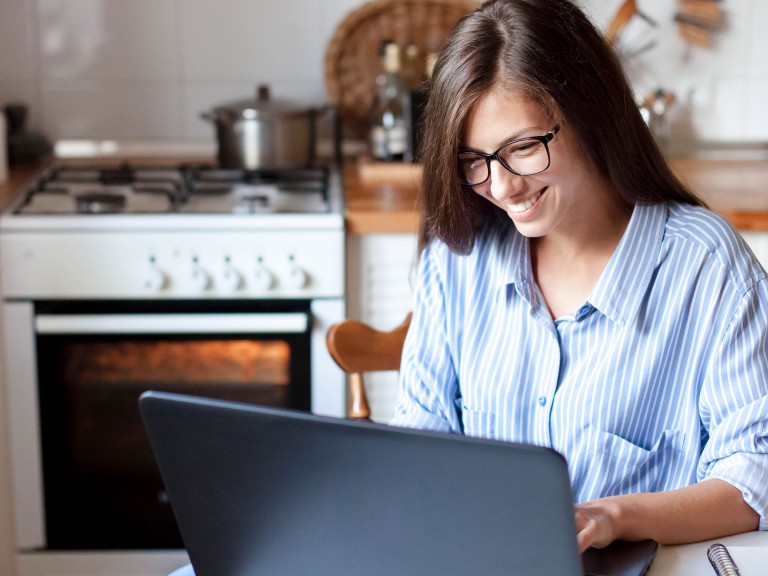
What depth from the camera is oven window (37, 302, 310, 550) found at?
2111 millimetres

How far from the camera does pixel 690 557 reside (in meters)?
1.01

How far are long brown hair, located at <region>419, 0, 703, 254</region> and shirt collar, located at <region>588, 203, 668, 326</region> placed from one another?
0.03 m

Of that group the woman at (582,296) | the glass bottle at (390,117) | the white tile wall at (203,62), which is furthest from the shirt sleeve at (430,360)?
the white tile wall at (203,62)

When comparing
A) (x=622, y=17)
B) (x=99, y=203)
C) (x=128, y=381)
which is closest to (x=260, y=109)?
(x=99, y=203)

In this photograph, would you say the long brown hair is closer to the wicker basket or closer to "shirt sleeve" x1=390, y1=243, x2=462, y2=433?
"shirt sleeve" x1=390, y1=243, x2=462, y2=433

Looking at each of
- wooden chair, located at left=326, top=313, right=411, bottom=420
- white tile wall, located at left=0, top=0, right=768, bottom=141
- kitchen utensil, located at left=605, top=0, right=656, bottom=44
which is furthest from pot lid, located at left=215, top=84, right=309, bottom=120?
wooden chair, located at left=326, top=313, right=411, bottom=420

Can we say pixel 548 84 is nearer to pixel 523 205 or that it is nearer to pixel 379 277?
pixel 523 205

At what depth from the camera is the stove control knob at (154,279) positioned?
2031 mm

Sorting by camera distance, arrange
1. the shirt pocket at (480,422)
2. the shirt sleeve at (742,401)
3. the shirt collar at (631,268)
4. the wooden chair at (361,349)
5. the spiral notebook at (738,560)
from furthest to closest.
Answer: the wooden chair at (361,349) < the shirt pocket at (480,422) < the shirt collar at (631,268) < the shirt sleeve at (742,401) < the spiral notebook at (738,560)

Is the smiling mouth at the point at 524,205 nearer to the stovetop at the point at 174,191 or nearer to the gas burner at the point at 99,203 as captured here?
the stovetop at the point at 174,191

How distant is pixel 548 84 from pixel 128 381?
1297 mm

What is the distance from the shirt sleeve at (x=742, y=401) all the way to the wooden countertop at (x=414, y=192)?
28.4 inches

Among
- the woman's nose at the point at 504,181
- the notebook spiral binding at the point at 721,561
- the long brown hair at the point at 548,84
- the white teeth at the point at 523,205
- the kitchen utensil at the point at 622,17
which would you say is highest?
the kitchen utensil at the point at 622,17

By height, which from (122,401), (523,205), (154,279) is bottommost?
(122,401)
